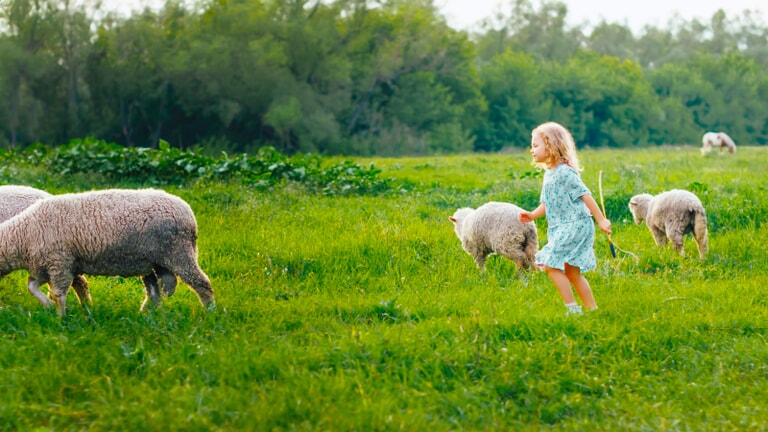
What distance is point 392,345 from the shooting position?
564 cm

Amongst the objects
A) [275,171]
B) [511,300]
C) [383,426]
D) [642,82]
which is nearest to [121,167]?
[275,171]

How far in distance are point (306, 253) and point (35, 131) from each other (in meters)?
26.8

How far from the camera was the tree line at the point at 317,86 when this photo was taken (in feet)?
106

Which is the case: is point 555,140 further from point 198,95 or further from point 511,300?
point 198,95

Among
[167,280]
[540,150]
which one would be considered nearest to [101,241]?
[167,280]

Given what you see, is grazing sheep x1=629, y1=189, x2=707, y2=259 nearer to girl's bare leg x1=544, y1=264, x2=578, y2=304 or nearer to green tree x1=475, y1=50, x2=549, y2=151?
girl's bare leg x1=544, y1=264, x2=578, y2=304

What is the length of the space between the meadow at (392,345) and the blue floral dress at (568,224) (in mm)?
452

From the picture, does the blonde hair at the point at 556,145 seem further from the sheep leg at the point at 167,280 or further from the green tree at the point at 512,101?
the green tree at the point at 512,101

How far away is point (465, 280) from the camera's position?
8133 mm

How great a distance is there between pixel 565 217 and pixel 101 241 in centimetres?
396

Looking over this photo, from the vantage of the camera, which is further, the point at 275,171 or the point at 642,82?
the point at 642,82

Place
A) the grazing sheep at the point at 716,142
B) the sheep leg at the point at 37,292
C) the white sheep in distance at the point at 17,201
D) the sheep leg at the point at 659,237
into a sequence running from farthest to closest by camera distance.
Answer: the grazing sheep at the point at 716,142 < the sheep leg at the point at 659,237 < the white sheep in distance at the point at 17,201 < the sheep leg at the point at 37,292

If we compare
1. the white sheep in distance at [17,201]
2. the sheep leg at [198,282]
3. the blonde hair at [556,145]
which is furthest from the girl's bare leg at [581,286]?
the white sheep in distance at [17,201]

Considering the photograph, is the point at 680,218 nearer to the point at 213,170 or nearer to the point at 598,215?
the point at 598,215
